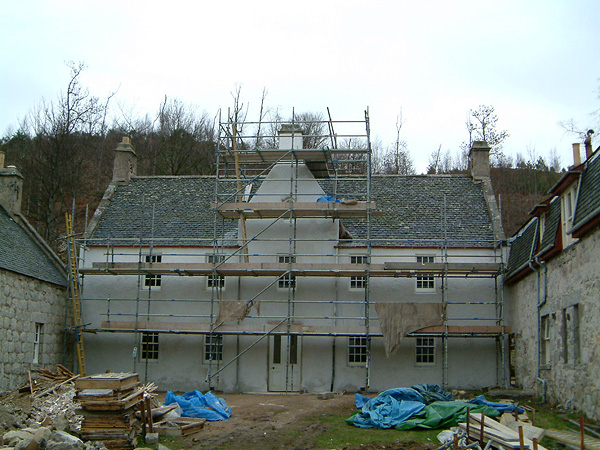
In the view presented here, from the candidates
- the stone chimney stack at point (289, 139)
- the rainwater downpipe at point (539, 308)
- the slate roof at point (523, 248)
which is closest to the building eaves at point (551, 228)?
the rainwater downpipe at point (539, 308)

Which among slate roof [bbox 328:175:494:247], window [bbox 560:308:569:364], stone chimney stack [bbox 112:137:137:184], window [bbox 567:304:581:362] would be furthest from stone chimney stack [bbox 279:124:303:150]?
window [bbox 567:304:581:362]

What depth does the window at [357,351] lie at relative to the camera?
74.7 ft

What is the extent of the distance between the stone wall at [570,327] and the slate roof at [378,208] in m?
4.57

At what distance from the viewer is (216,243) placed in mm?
22797

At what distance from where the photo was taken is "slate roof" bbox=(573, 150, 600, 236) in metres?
13.8

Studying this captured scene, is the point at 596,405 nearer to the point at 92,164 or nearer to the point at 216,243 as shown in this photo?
the point at 216,243

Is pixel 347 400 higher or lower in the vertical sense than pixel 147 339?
lower

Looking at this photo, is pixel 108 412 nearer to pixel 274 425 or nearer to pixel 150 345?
pixel 274 425

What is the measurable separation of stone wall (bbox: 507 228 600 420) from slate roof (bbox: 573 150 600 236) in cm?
43

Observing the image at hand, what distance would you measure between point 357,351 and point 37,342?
427 inches

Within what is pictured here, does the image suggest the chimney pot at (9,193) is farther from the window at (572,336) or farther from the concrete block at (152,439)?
the window at (572,336)

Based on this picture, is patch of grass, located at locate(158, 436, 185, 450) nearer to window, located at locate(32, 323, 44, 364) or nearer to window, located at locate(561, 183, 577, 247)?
window, located at locate(32, 323, 44, 364)

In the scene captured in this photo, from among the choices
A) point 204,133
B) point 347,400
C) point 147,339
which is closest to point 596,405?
point 347,400

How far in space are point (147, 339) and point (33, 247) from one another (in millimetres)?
5214
